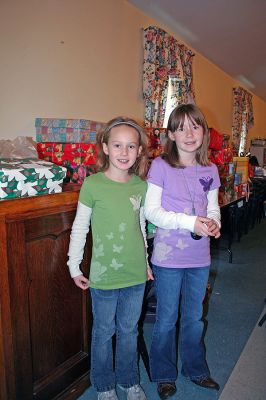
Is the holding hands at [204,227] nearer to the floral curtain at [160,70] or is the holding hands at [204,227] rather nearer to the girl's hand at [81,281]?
the girl's hand at [81,281]

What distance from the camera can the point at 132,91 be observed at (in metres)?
3.05

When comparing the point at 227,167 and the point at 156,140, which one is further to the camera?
the point at 227,167

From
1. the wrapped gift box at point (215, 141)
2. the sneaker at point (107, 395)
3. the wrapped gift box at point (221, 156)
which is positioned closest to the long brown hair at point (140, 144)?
the sneaker at point (107, 395)

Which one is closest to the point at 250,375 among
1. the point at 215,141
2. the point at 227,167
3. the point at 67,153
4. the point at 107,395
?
the point at 107,395

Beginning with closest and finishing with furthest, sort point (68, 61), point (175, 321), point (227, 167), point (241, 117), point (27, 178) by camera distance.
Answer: point (27, 178), point (175, 321), point (68, 61), point (227, 167), point (241, 117)

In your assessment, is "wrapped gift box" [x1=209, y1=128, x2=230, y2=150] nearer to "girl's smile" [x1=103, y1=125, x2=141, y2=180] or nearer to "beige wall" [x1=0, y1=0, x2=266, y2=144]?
"beige wall" [x1=0, y1=0, x2=266, y2=144]

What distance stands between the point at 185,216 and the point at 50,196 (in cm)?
52

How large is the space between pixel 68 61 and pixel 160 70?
1.28m

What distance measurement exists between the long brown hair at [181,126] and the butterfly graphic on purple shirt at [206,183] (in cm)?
7

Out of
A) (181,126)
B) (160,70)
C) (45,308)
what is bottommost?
(45,308)

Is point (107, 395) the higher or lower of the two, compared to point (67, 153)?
lower

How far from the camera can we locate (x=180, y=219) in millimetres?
1228

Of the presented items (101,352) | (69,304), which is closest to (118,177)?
(69,304)

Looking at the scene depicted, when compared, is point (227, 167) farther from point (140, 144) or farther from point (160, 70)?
point (140, 144)
